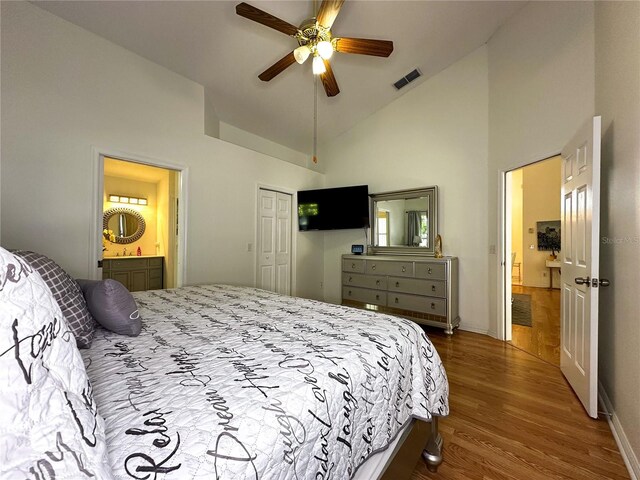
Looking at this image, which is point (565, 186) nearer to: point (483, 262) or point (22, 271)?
point (483, 262)

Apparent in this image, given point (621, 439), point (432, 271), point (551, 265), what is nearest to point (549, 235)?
point (551, 265)

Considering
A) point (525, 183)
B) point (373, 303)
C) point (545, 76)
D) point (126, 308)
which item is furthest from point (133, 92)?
point (525, 183)

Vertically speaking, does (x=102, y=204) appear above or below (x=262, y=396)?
above

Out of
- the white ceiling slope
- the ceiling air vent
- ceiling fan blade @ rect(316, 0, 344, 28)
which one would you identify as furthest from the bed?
the ceiling air vent

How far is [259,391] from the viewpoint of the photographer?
2.64ft

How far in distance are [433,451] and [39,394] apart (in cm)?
168

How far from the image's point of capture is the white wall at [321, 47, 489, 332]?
348 cm

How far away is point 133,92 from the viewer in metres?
2.74

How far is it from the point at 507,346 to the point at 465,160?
90.1 inches

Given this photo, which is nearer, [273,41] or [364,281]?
[273,41]

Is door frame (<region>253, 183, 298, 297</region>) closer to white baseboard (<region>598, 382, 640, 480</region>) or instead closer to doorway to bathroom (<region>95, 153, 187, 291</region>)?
doorway to bathroom (<region>95, 153, 187, 291</region>)

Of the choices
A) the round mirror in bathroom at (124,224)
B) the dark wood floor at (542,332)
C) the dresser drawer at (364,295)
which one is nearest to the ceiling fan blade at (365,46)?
the dresser drawer at (364,295)

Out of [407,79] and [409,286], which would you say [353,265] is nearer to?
[409,286]

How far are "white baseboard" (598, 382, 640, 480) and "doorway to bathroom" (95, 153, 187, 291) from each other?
4.56 meters
